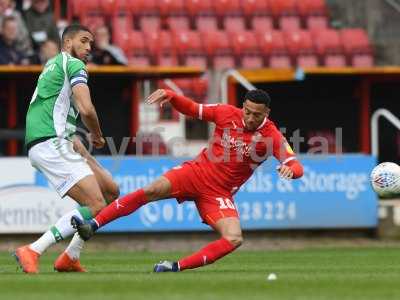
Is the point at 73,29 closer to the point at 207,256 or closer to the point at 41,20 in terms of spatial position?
the point at 207,256

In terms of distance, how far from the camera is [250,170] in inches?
448

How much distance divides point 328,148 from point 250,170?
9.89m

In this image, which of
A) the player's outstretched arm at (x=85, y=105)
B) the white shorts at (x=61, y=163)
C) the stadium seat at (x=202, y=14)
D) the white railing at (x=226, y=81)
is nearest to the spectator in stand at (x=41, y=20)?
the white railing at (x=226, y=81)

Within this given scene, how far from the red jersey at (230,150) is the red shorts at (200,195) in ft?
0.16

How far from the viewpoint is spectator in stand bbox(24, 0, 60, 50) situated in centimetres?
1994

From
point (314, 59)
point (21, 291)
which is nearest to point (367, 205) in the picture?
point (314, 59)

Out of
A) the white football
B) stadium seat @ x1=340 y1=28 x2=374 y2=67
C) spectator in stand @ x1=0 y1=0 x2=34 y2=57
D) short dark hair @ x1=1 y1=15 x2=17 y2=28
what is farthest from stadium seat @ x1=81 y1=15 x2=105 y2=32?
the white football

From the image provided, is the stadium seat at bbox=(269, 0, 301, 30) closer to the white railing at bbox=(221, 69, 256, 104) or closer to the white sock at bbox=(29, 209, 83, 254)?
the white railing at bbox=(221, 69, 256, 104)

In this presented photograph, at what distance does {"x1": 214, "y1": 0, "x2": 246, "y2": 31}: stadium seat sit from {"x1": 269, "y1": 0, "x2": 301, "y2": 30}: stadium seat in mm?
731

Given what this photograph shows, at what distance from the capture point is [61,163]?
10.6 meters

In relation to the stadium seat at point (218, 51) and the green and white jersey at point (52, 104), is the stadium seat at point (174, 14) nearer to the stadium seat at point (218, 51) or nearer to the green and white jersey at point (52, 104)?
the stadium seat at point (218, 51)

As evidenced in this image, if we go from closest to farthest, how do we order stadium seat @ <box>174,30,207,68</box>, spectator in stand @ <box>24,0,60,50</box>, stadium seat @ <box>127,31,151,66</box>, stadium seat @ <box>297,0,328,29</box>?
spectator in stand @ <box>24,0,60,50</box> → stadium seat @ <box>127,31,151,66</box> → stadium seat @ <box>174,30,207,68</box> → stadium seat @ <box>297,0,328,29</box>

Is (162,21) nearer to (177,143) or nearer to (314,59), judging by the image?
(314,59)

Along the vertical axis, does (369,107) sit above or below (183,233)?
above
